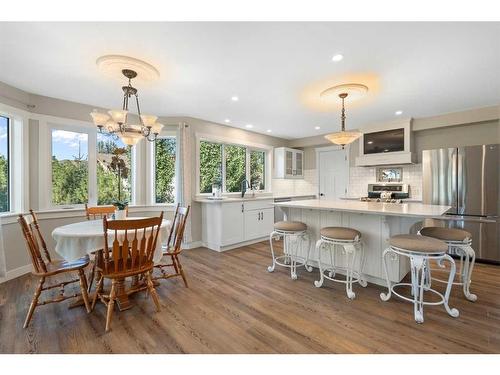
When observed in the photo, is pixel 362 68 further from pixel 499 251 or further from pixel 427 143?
pixel 499 251

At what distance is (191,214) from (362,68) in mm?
3458

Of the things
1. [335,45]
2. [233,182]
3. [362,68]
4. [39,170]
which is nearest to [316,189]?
[233,182]

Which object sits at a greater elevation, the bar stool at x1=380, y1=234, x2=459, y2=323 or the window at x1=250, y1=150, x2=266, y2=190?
the window at x1=250, y1=150, x2=266, y2=190

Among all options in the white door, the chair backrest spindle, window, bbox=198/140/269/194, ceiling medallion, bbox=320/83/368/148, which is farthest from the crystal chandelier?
the white door

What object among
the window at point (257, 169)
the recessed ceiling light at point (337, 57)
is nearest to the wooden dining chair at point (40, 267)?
the recessed ceiling light at point (337, 57)

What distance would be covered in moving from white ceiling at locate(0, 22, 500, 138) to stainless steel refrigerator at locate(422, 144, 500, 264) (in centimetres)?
81

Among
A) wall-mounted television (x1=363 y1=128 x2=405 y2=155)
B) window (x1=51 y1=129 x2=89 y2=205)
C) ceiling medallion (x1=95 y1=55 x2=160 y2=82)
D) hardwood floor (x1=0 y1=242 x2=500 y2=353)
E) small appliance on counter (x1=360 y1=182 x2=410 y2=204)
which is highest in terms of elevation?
ceiling medallion (x1=95 y1=55 x2=160 y2=82)

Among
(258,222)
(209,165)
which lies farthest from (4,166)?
(258,222)

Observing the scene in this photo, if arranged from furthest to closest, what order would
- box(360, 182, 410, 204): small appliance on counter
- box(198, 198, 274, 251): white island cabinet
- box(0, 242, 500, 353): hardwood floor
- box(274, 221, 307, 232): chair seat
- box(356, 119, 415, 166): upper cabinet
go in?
box(360, 182, 410, 204): small appliance on counter, box(356, 119, 415, 166): upper cabinet, box(198, 198, 274, 251): white island cabinet, box(274, 221, 307, 232): chair seat, box(0, 242, 500, 353): hardwood floor

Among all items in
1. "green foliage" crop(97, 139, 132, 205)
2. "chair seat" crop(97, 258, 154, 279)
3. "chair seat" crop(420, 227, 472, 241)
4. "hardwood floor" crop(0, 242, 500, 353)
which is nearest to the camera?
"hardwood floor" crop(0, 242, 500, 353)

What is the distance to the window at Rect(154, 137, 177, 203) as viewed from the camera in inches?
171

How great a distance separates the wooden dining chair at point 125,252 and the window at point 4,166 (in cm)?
201

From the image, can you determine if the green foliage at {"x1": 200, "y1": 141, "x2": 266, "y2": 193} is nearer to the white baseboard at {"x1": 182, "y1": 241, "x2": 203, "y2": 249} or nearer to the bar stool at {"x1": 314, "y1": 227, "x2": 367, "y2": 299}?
the white baseboard at {"x1": 182, "y1": 241, "x2": 203, "y2": 249}

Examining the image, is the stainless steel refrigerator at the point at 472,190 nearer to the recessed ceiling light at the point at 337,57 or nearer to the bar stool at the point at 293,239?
the bar stool at the point at 293,239
